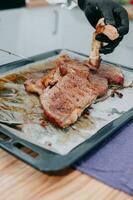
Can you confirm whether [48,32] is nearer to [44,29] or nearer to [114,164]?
[44,29]

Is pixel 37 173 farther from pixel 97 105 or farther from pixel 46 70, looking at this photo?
pixel 46 70

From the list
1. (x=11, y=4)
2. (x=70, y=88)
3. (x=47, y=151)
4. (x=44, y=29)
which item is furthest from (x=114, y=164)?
(x=44, y=29)

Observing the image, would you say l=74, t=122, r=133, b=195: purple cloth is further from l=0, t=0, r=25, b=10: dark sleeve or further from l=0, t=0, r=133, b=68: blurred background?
l=0, t=0, r=25, b=10: dark sleeve

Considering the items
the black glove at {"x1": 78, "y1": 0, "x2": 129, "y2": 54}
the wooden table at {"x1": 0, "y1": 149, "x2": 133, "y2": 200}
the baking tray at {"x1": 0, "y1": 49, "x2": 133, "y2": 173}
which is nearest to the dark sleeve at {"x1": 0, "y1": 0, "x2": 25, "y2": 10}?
the black glove at {"x1": 78, "y1": 0, "x2": 129, "y2": 54}

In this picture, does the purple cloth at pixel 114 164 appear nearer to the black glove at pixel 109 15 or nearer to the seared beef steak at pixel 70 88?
the seared beef steak at pixel 70 88

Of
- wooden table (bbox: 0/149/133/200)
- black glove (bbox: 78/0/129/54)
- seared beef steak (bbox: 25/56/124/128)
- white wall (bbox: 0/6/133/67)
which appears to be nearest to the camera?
wooden table (bbox: 0/149/133/200)

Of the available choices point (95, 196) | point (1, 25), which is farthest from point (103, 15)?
point (1, 25)

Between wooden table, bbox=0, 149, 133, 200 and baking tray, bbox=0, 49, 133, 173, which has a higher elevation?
baking tray, bbox=0, 49, 133, 173

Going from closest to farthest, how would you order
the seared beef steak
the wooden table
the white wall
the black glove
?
the wooden table → the seared beef steak → the black glove → the white wall
